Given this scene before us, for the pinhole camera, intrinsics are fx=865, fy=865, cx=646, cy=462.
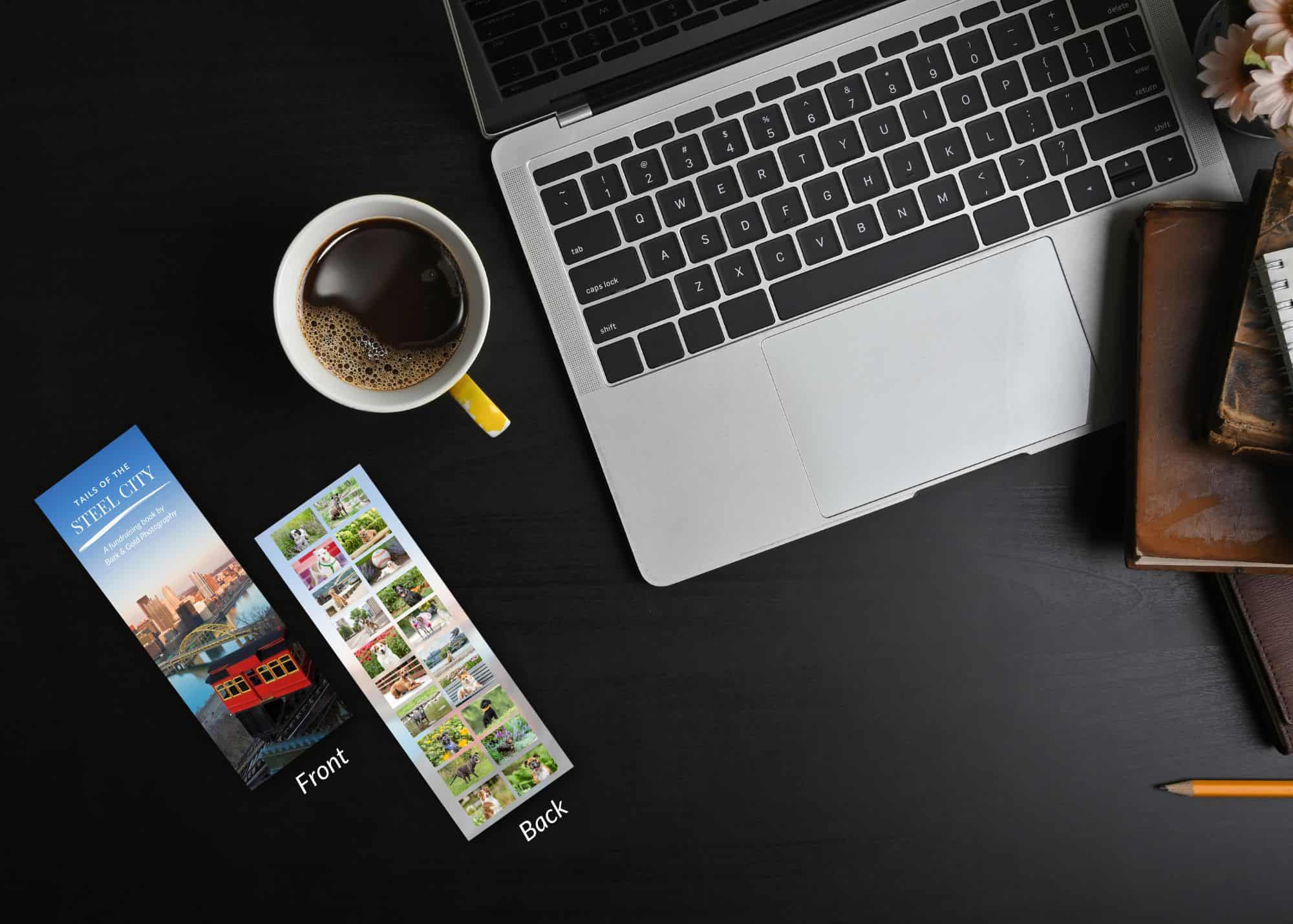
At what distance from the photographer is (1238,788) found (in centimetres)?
83

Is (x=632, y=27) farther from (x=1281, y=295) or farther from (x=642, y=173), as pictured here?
(x=1281, y=295)

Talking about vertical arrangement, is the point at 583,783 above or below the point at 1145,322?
below

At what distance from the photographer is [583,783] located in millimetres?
854

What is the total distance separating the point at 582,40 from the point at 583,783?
70 cm

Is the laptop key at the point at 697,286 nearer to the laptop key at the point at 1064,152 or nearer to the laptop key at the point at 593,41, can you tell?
the laptop key at the point at 593,41

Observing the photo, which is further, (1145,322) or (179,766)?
(179,766)

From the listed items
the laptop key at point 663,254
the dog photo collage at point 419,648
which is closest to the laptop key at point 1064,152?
the laptop key at point 663,254

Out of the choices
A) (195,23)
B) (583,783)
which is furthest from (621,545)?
(195,23)

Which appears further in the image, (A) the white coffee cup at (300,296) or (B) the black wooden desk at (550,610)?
(B) the black wooden desk at (550,610)

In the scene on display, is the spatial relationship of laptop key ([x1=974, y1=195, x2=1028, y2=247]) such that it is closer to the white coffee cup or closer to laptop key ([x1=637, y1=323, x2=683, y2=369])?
laptop key ([x1=637, y1=323, x2=683, y2=369])

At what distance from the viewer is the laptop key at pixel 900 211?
2.59 ft

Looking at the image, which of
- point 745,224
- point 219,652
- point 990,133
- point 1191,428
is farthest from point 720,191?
point 219,652

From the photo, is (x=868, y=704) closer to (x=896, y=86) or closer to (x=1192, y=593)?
(x=1192, y=593)

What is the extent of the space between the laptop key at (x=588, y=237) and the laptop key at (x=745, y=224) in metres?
0.10
